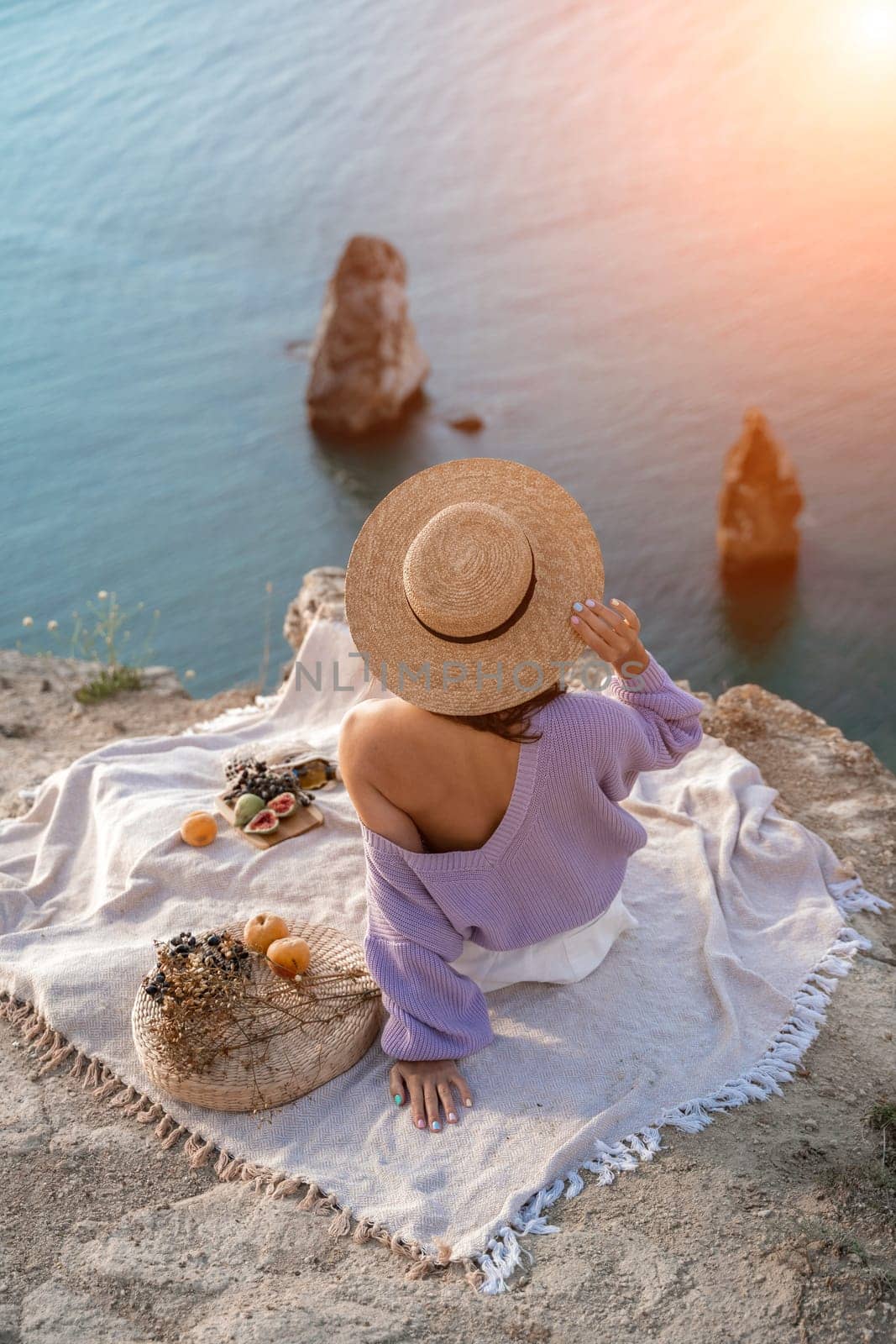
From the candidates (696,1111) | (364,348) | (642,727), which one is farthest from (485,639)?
(364,348)

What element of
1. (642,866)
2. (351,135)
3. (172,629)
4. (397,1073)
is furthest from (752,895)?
(351,135)

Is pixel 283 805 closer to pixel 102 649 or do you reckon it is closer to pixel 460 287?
pixel 102 649

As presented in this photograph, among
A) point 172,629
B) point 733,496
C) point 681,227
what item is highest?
point 681,227

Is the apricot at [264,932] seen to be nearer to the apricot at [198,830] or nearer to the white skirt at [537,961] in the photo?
the white skirt at [537,961]

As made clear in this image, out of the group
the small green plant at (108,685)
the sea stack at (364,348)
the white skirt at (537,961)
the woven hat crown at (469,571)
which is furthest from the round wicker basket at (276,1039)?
the sea stack at (364,348)

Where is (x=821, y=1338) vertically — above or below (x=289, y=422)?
above

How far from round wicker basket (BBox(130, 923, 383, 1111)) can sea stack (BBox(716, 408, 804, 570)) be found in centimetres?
610

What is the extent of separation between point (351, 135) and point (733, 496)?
11631mm

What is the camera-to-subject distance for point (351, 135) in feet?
56.1

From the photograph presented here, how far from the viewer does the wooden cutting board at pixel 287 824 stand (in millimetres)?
3770

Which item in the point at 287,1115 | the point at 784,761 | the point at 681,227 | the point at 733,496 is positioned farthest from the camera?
the point at 681,227

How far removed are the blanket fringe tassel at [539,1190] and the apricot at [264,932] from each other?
18.7 inches

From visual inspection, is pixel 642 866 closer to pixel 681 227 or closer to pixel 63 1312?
pixel 63 1312

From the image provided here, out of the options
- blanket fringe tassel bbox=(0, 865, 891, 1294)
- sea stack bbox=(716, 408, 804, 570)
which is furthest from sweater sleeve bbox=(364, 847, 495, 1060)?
sea stack bbox=(716, 408, 804, 570)
